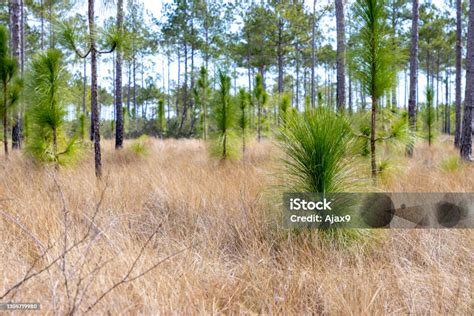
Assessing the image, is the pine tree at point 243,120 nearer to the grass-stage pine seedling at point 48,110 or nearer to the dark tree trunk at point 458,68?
the grass-stage pine seedling at point 48,110

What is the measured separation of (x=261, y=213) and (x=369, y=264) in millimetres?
1097

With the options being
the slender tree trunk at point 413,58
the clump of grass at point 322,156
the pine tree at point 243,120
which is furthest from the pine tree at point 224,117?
the clump of grass at point 322,156

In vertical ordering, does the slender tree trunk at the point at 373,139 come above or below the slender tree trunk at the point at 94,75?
below

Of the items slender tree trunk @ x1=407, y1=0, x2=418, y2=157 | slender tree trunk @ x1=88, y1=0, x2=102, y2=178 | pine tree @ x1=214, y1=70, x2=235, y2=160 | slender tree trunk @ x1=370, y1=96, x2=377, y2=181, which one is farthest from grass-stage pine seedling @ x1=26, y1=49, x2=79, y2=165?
slender tree trunk @ x1=407, y1=0, x2=418, y2=157

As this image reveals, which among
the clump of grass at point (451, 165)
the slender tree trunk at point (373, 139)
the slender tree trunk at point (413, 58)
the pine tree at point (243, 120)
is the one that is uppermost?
the slender tree trunk at point (413, 58)

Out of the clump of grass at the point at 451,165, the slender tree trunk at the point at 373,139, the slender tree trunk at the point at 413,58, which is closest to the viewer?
the slender tree trunk at the point at 373,139

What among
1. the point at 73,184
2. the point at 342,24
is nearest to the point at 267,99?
the point at 342,24

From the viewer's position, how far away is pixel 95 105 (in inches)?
221

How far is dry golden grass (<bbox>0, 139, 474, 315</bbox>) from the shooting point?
193 centimetres

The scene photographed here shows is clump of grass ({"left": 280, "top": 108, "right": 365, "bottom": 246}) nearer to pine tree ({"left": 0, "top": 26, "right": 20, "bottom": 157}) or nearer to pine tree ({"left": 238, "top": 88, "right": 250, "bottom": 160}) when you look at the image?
pine tree ({"left": 238, "top": 88, "right": 250, "bottom": 160})

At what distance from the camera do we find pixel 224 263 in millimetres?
2666

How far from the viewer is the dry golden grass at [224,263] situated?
76.0 inches

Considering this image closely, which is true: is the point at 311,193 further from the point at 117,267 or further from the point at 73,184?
the point at 73,184

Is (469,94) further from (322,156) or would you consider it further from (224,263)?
(224,263)
